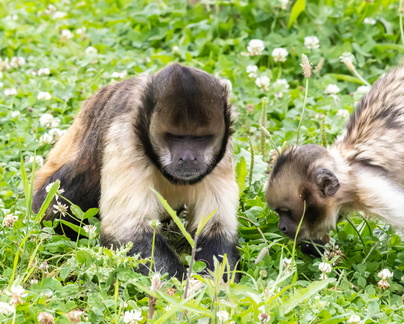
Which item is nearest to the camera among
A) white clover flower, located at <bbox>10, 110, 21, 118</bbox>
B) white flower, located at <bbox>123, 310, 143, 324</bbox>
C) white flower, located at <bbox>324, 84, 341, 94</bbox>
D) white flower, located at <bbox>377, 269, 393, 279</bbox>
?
white flower, located at <bbox>123, 310, 143, 324</bbox>

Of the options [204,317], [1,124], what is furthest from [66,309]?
[1,124]

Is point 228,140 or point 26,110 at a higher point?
point 228,140

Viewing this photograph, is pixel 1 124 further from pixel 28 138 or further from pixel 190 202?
pixel 190 202

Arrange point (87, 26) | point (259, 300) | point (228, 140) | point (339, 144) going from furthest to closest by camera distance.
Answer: point (87, 26), point (339, 144), point (228, 140), point (259, 300)

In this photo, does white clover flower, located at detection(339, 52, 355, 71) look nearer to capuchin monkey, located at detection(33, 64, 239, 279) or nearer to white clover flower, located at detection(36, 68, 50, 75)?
capuchin monkey, located at detection(33, 64, 239, 279)

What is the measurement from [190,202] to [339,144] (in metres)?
1.33

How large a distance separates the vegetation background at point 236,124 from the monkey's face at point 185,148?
23.4 inches

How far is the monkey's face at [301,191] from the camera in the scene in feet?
19.3

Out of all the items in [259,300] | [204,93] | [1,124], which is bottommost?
[1,124]

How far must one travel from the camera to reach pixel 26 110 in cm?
817

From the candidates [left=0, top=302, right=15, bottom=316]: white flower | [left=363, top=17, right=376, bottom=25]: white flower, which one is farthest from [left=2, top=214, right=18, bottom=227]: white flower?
[left=363, top=17, right=376, bottom=25]: white flower

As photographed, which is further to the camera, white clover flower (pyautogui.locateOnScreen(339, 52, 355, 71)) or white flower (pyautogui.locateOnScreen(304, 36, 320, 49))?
white flower (pyautogui.locateOnScreen(304, 36, 320, 49))

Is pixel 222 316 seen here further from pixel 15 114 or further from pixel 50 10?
pixel 50 10

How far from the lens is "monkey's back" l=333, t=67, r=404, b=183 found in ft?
19.9
